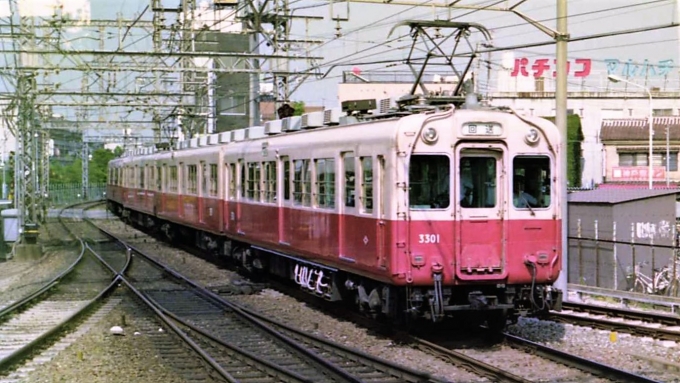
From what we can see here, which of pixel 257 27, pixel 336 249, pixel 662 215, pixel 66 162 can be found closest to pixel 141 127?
pixel 257 27

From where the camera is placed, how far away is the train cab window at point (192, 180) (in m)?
22.3

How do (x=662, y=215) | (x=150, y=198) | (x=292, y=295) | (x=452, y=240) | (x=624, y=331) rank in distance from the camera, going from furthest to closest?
(x=150, y=198) < (x=662, y=215) < (x=292, y=295) < (x=624, y=331) < (x=452, y=240)

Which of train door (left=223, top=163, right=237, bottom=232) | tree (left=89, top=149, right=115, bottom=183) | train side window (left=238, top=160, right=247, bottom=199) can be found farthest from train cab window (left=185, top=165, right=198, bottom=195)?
tree (left=89, top=149, right=115, bottom=183)

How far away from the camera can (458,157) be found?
10.5m

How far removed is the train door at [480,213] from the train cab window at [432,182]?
137 millimetres

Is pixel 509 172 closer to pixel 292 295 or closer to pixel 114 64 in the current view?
pixel 292 295

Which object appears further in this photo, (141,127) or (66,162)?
(66,162)

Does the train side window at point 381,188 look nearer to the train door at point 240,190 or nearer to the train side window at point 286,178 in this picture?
the train side window at point 286,178

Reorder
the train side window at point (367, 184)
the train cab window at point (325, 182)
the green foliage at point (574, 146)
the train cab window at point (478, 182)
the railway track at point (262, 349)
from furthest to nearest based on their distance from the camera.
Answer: the green foliage at point (574, 146), the train cab window at point (325, 182), the train side window at point (367, 184), the train cab window at point (478, 182), the railway track at point (262, 349)

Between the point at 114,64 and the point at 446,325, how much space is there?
16.3 metres

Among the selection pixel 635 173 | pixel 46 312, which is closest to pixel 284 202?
pixel 46 312

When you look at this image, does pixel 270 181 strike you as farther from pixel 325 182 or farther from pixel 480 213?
pixel 480 213

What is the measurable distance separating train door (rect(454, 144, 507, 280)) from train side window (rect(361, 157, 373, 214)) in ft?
3.52

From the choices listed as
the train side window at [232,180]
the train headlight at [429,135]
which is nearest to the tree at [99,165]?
the train side window at [232,180]
